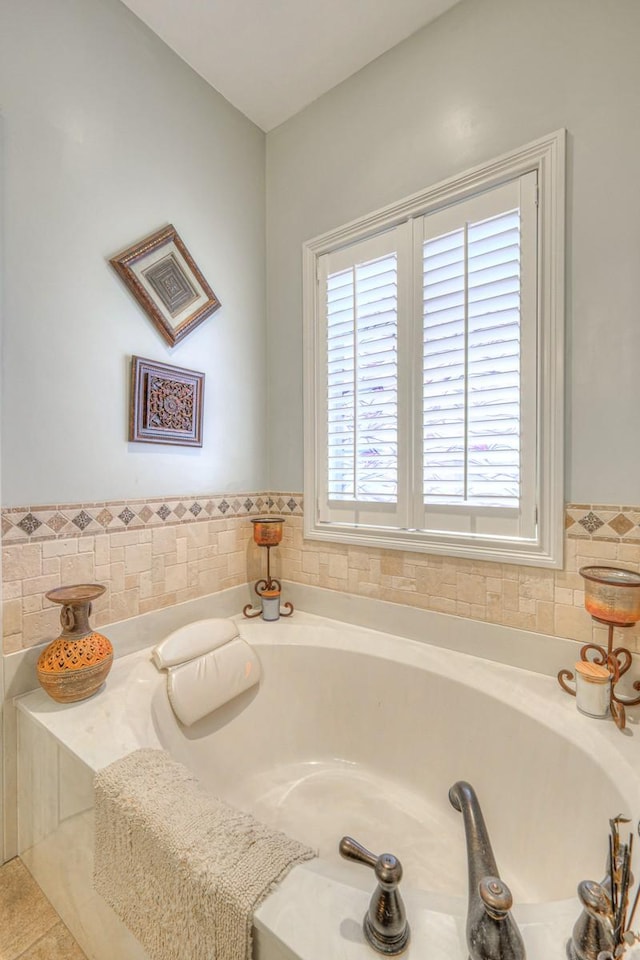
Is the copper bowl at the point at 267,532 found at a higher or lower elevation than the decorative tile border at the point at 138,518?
lower

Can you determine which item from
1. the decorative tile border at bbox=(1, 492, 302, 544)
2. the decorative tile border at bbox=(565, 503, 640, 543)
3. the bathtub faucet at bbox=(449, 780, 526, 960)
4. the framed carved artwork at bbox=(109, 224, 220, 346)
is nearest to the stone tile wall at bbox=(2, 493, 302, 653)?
the decorative tile border at bbox=(1, 492, 302, 544)

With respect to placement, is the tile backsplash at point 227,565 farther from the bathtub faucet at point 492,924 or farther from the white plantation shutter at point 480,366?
the bathtub faucet at point 492,924

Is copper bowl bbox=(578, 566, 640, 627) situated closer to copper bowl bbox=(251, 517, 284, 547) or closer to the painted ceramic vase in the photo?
copper bowl bbox=(251, 517, 284, 547)

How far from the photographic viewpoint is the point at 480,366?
1.46 meters

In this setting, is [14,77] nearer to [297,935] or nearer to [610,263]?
[610,263]

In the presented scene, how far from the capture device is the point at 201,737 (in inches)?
56.4

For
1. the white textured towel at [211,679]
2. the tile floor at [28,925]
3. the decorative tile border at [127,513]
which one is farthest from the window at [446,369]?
the tile floor at [28,925]

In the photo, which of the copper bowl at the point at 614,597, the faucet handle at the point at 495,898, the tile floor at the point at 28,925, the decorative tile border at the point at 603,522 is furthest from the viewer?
the decorative tile border at the point at 603,522

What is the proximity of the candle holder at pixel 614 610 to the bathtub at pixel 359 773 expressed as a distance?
0.41 ft

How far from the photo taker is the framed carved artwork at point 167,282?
4.89 ft

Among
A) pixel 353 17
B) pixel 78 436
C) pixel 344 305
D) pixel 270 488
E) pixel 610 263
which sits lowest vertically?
pixel 270 488

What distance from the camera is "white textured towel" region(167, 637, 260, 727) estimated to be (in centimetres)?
137

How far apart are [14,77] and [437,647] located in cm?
230

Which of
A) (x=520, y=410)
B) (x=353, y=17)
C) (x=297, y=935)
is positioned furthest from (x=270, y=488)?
(x=353, y=17)
